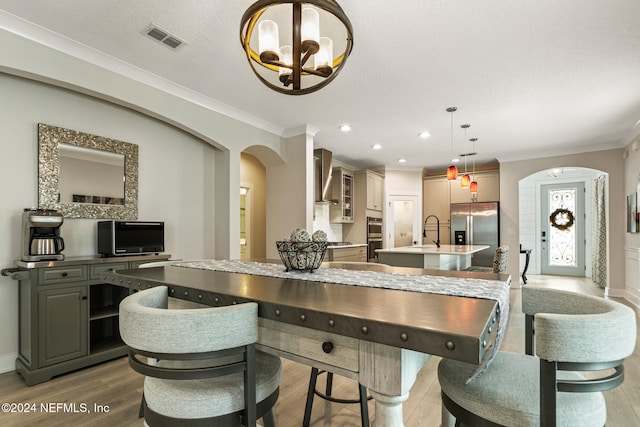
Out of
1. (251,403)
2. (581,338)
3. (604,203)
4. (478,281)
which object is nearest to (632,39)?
(478,281)

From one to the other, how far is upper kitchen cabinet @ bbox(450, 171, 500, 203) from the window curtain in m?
1.78

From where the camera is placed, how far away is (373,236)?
6969mm

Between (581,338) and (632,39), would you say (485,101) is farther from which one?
(581,338)

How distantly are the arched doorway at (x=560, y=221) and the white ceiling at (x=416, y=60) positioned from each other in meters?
3.53

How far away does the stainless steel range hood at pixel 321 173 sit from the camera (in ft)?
18.5

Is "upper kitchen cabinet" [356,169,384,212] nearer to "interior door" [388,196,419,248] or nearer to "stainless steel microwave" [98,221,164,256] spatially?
"interior door" [388,196,419,248]

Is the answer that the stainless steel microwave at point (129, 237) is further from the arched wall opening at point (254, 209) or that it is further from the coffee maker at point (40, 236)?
the arched wall opening at point (254, 209)

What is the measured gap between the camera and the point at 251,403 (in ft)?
3.39

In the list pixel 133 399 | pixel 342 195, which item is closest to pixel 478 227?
pixel 342 195

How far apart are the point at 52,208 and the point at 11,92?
0.96 meters

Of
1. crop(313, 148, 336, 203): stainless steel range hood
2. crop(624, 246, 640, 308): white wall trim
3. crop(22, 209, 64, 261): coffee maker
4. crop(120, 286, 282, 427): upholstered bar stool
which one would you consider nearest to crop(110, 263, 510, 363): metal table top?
crop(120, 286, 282, 427): upholstered bar stool

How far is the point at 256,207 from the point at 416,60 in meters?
3.72

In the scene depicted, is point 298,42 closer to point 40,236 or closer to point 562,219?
point 40,236

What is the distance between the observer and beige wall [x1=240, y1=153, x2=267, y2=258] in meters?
5.74
